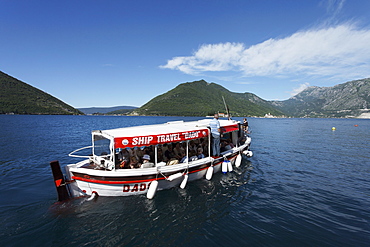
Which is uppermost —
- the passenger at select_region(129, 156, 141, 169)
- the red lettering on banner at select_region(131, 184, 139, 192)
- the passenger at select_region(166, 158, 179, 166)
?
the passenger at select_region(129, 156, 141, 169)

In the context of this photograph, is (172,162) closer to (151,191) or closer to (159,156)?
(159,156)

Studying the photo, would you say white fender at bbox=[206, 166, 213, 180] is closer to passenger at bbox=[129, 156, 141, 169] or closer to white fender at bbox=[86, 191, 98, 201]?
passenger at bbox=[129, 156, 141, 169]

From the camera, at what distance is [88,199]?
8984mm

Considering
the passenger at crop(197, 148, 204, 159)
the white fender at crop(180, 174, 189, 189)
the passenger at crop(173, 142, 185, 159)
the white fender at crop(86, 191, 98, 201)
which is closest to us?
the white fender at crop(86, 191, 98, 201)

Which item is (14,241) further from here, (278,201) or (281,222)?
(278,201)

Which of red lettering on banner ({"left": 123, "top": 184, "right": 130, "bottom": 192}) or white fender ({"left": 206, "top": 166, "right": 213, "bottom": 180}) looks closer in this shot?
red lettering on banner ({"left": 123, "top": 184, "right": 130, "bottom": 192})

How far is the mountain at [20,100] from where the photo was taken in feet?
488

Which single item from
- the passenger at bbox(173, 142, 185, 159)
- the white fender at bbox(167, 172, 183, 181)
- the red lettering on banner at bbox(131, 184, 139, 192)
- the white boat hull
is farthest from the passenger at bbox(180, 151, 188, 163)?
the red lettering on banner at bbox(131, 184, 139, 192)

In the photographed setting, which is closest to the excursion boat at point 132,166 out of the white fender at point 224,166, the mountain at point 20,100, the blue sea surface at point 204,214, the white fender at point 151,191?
the white fender at point 151,191

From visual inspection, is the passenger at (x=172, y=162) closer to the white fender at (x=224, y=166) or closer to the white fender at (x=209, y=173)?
the white fender at (x=209, y=173)

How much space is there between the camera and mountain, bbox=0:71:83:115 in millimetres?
148625

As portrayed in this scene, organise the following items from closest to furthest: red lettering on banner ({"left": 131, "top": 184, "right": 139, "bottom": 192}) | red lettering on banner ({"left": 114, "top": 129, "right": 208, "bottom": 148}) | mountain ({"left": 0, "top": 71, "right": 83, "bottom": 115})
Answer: red lettering on banner ({"left": 114, "top": 129, "right": 208, "bottom": 148})
red lettering on banner ({"left": 131, "top": 184, "right": 139, "bottom": 192})
mountain ({"left": 0, "top": 71, "right": 83, "bottom": 115})

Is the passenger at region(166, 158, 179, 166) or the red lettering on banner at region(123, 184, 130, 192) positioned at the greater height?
the passenger at region(166, 158, 179, 166)

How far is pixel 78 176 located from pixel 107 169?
1.30 metres
